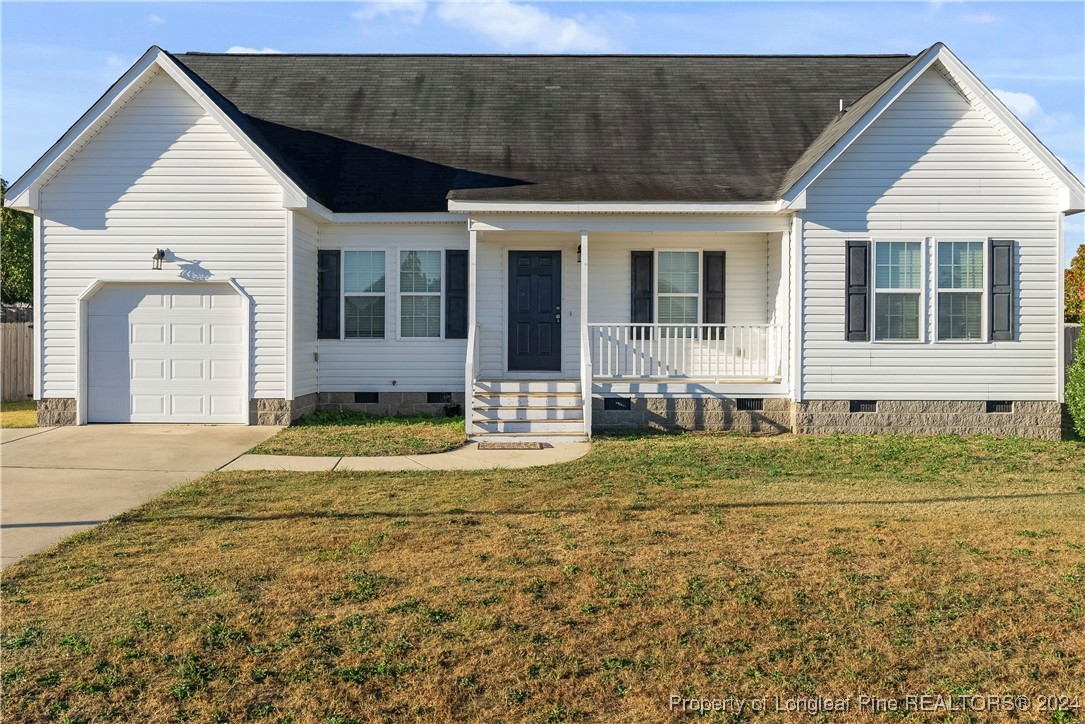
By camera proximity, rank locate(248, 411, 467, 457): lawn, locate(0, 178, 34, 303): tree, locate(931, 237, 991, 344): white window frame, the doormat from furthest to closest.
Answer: locate(0, 178, 34, 303): tree, locate(931, 237, 991, 344): white window frame, the doormat, locate(248, 411, 467, 457): lawn

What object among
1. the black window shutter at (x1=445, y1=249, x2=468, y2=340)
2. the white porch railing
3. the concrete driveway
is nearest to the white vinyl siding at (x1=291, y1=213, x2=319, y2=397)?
the concrete driveway

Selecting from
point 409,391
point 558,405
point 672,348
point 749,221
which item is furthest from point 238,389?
point 749,221

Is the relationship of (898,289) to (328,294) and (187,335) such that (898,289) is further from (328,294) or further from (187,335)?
(187,335)

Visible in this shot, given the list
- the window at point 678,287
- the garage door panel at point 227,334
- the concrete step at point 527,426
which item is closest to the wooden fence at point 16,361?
the garage door panel at point 227,334

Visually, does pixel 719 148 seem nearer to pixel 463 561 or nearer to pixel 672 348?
pixel 672 348

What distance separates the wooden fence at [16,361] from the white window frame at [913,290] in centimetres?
1609

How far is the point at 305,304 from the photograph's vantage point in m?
13.7

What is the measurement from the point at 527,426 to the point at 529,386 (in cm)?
85

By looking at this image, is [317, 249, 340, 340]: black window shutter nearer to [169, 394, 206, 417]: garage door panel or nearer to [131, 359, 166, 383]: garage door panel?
[169, 394, 206, 417]: garage door panel

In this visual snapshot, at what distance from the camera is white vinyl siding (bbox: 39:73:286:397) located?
12.8 m

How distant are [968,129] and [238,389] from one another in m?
11.6

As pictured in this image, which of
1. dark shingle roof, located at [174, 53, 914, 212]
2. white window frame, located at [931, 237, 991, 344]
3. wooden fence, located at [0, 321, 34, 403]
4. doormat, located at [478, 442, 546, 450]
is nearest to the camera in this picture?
doormat, located at [478, 442, 546, 450]

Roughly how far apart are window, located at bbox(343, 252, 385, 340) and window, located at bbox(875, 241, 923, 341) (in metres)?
7.88

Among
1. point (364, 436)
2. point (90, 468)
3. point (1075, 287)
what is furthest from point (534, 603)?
point (1075, 287)
